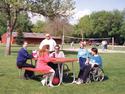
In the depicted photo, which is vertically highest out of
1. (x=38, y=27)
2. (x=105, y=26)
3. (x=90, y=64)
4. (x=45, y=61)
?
(x=105, y=26)

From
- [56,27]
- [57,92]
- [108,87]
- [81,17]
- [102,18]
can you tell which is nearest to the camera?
[57,92]

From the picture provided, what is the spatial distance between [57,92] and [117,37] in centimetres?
11352

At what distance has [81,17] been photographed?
148 meters

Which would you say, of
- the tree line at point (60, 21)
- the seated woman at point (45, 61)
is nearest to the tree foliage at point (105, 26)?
the tree line at point (60, 21)

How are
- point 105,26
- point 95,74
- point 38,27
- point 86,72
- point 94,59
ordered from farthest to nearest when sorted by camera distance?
1. point 38,27
2. point 105,26
3. point 94,59
4. point 95,74
5. point 86,72

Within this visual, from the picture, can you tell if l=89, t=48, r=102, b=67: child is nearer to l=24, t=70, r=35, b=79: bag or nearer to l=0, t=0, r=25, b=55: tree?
l=24, t=70, r=35, b=79: bag

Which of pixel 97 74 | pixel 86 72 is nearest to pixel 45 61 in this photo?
pixel 86 72

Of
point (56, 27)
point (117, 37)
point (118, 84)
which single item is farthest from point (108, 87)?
point (117, 37)

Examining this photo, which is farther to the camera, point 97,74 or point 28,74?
point 28,74

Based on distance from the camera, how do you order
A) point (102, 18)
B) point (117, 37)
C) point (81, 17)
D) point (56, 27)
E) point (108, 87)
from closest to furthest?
point (108, 87) < point (56, 27) < point (117, 37) < point (102, 18) < point (81, 17)

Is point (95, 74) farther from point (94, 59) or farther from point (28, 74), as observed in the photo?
point (28, 74)

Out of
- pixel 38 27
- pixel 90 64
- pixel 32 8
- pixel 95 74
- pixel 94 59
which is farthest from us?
pixel 38 27

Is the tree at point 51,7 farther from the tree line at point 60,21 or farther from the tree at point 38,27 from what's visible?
the tree at point 38,27

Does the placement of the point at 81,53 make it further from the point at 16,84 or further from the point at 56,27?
the point at 56,27
